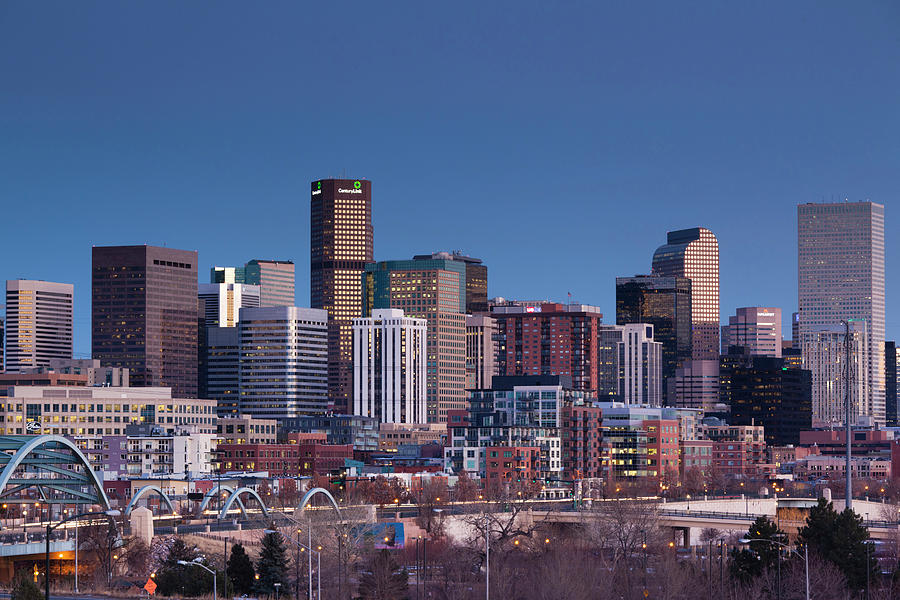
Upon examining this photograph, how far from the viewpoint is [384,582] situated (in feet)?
402

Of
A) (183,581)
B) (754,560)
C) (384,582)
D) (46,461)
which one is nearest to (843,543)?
(754,560)

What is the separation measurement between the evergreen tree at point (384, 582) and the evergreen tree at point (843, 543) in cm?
3349

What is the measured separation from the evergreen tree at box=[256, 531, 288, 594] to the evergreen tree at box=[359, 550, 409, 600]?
6579 mm

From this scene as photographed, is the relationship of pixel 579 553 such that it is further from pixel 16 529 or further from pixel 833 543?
pixel 16 529

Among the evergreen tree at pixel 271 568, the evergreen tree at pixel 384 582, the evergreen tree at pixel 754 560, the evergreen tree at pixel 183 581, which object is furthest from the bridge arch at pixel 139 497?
the evergreen tree at pixel 754 560

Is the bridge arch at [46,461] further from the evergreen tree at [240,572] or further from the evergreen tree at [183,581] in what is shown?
the evergreen tree at [240,572]

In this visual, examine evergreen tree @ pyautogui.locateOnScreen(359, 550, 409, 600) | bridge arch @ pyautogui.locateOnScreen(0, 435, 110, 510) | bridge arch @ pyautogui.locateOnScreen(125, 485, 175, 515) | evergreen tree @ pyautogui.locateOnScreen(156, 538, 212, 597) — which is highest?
bridge arch @ pyautogui.locateOnScreen(0, 435, 110, 510)

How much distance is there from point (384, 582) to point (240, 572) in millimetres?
11472

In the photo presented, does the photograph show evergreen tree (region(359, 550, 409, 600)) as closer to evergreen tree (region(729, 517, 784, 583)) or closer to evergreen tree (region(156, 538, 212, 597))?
evergreen tree (region(156, 538, 212, 597))

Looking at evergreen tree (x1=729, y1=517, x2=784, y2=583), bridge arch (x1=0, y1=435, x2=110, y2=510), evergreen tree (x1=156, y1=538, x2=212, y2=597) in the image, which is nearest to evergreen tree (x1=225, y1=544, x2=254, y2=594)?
evergreen tree (x1=156, y1=538, x2=212, y2=597)

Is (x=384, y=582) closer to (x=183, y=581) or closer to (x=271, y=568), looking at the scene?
(x=271, y=568)

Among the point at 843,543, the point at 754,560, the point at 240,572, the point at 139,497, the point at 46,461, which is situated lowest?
the point at 240,572

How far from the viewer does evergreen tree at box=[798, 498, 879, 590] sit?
12556cm

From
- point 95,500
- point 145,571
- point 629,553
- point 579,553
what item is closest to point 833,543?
point 579,553
